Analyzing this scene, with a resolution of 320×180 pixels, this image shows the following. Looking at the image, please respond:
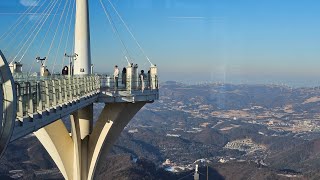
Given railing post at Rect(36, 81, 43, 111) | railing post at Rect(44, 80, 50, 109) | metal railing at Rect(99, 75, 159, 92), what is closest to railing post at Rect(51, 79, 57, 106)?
railing post at Rect(44, 80, 50, 109)

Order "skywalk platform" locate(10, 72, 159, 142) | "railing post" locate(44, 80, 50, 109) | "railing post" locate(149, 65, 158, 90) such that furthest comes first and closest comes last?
1. "railing post" locate(149, 65, 158, 90)
2. "railing post" locate(44, 80, 50, 109)
3. "skywalk platform" locate(10, 72, 159, 142)

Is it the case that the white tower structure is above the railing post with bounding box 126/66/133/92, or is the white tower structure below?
above

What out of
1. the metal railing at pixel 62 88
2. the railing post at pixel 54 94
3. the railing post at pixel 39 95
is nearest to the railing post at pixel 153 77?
the metal railing at pixel 62 88

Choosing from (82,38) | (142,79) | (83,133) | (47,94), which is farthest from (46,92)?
(142,79)

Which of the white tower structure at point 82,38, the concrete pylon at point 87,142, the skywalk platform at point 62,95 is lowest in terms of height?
the concrete pylon at point 87,142

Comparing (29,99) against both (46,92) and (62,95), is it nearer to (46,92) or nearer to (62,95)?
(46,92)

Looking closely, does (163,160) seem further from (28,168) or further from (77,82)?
(77,82)

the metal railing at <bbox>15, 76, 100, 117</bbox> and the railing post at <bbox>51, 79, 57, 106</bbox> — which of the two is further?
the railing post at <bbox>51, 79, 57, 106</bbox>

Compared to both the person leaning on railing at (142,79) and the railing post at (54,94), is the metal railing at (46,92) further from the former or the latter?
the person leaning on railing at (142,79)

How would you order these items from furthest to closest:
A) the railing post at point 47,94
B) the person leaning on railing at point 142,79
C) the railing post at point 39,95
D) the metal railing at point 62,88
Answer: the person leaning on railing at point 142,79 → the railing post at point 47,94 → the railing post at point 39,95 → the metal railing at point 62,88

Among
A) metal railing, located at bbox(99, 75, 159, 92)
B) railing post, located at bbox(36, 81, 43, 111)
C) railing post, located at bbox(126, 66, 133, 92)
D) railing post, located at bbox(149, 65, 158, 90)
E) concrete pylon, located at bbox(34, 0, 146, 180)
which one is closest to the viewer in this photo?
railing post, located at bbox(36, 81, 43, 111)

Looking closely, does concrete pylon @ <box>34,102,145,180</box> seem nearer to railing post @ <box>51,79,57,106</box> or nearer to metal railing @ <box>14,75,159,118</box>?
metal railing @ <box>14,75,159,118</box>
